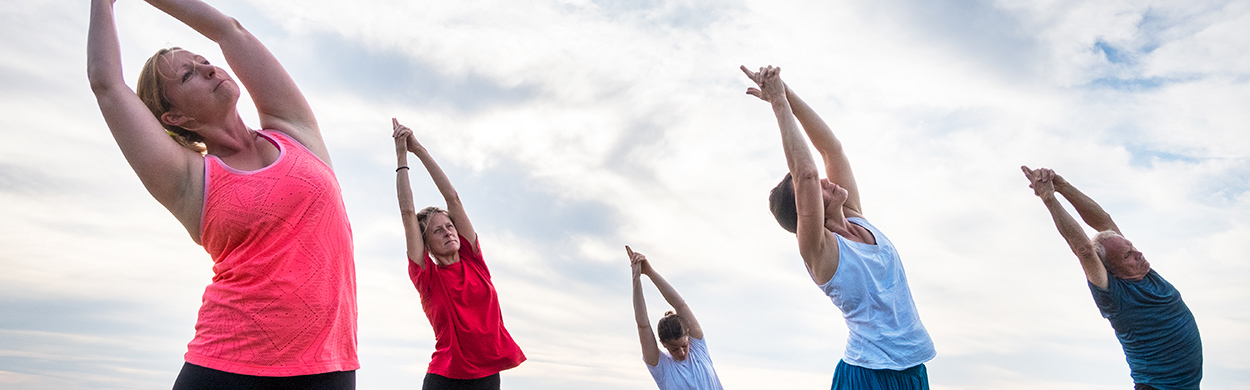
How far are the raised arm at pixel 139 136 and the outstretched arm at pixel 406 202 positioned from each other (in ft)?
9.36

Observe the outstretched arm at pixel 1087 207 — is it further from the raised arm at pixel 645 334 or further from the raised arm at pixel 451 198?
the raised arm at pixel 451 198

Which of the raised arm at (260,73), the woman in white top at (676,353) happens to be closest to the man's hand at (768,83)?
the raised arm at (260,73)

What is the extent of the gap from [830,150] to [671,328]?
2.31 metres

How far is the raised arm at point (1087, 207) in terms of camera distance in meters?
6.04

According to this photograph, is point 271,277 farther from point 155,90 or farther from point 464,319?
point 464,319

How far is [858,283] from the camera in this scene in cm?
352

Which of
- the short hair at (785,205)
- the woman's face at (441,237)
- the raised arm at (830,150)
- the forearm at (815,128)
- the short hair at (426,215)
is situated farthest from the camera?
the short hair at (426,215)

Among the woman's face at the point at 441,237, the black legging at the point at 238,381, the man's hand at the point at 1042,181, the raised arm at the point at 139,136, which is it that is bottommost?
the black legging at the point at 238,381

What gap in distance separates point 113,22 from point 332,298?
3.32ft

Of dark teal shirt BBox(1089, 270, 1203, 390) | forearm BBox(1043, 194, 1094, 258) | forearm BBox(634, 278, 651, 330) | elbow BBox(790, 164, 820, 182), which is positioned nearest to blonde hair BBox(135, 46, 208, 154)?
elbow BBox(790, 164, 820, 182)

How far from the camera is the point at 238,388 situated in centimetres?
202

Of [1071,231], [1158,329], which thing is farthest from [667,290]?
[1158,329]

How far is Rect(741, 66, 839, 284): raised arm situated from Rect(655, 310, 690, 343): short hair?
2.47 meters

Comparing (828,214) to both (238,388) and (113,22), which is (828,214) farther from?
(113,22)
